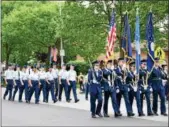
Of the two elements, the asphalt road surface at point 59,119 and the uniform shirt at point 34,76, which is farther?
the uniform shirt at point 34,76

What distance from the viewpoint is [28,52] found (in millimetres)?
50219

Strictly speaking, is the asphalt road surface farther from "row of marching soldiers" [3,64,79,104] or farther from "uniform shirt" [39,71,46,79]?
"uniform shirt" [39,71,46,79]

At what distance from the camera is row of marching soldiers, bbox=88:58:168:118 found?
1549cm

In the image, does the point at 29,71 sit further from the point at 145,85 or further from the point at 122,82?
the point at 145,85

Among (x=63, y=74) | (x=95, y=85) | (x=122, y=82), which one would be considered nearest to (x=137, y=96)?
(x=122, y=82)

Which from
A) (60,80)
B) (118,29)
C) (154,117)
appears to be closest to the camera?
(154,117)

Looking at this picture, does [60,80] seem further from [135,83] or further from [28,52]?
[28,52]

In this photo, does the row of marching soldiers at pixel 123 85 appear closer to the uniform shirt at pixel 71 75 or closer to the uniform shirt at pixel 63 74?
the uniform shirt at pixel 71 75

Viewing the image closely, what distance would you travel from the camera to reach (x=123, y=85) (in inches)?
619

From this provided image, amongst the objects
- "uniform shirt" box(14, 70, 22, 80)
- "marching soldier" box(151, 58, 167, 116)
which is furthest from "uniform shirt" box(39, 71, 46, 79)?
"marching soldier" box(151, 58, 167, 116)

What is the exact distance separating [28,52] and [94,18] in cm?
1913

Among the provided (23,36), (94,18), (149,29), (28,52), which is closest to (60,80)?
(149,29)

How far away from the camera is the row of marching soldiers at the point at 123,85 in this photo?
15.5 meters

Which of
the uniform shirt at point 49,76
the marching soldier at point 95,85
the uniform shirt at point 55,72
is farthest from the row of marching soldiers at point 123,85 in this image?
the uniform shirt at point 55,72
